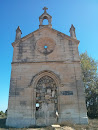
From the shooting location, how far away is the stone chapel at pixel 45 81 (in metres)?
8.91

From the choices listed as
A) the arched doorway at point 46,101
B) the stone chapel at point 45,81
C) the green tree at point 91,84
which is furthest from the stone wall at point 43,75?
the green tree at point 91,84

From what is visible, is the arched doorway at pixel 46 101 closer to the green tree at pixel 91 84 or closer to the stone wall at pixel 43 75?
the stone wall at pixel 43 75

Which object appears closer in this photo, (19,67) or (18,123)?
(18,123)

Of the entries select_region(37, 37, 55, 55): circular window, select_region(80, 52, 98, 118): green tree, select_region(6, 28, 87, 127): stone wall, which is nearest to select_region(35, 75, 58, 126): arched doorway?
select_region(6, 28, 87, 127): stone wall

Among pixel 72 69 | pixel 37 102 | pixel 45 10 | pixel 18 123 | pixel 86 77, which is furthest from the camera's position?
pixel 86 77

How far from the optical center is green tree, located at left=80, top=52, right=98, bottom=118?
1555 centimetres

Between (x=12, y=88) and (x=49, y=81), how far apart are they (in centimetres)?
332

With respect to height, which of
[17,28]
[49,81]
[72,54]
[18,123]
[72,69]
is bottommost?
[18,123]

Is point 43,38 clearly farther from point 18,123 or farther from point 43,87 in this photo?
point 18,123

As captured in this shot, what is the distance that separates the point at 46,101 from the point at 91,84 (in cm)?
998

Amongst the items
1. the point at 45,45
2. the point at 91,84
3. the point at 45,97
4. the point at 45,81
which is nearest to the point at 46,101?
the point at 45,97

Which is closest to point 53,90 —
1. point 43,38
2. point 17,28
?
point 43,38

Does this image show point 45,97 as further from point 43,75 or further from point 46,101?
point 43,75

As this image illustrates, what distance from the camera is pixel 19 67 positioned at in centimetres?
1050
